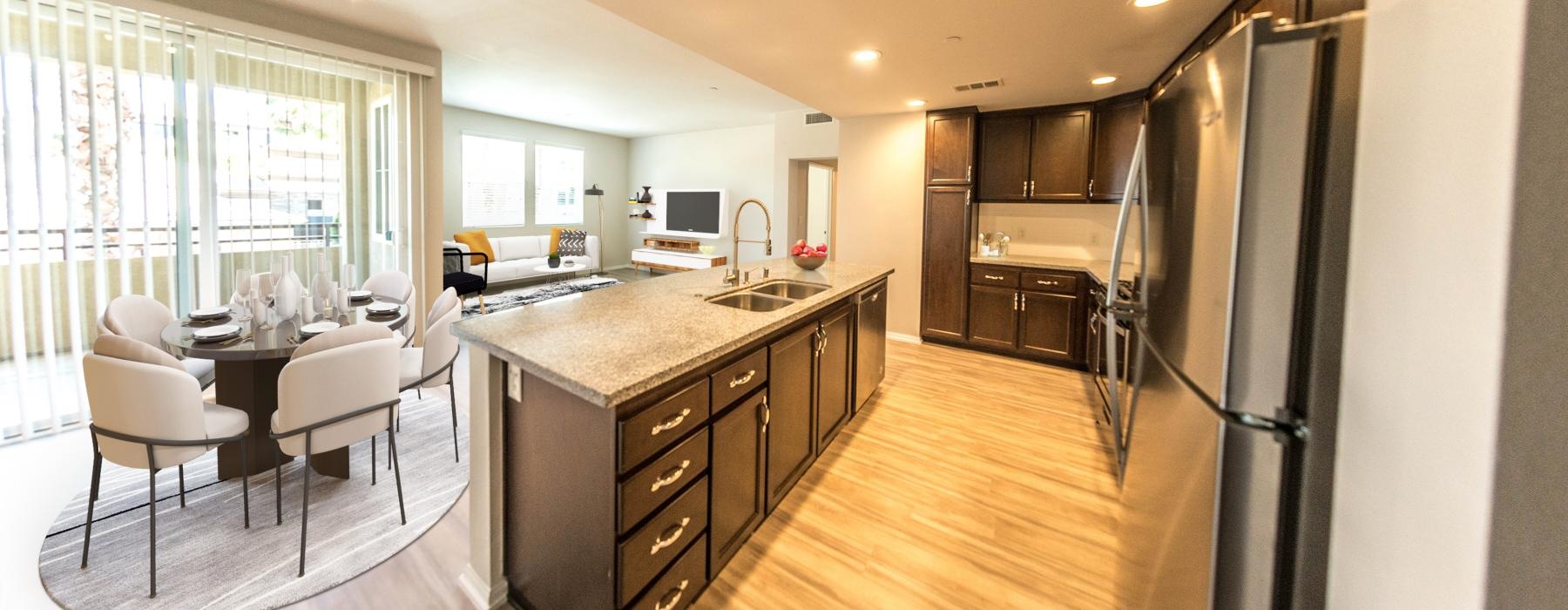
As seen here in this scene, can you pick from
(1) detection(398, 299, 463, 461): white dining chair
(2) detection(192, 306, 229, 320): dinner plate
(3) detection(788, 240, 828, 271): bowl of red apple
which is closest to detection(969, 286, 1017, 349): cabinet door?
(3) detection(788, 240, 828, 271): bowl of red apple

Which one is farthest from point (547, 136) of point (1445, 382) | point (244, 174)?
point (1445, 382)

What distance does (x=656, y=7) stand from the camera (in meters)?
2.76

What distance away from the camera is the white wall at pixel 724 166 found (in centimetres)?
901

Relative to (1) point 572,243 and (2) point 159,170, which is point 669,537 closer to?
(2) point 159,170

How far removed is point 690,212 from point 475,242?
3.35 m

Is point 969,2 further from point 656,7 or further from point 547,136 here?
point 547,136

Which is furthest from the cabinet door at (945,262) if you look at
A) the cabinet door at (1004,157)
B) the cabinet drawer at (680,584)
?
the cabinet drawer at (680,584)

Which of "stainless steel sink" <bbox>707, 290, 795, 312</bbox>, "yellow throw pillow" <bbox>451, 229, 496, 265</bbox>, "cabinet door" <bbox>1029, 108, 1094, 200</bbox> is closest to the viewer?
"stainless steel sink" <bbox>707, 290, 795, 312</bbox>

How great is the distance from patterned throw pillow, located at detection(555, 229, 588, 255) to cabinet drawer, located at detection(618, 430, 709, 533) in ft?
26.5

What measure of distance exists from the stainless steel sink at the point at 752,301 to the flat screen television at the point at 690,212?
21.3ft

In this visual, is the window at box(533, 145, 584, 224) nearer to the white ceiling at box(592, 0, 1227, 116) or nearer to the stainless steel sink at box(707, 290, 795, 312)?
A: the white ceiling at box(592, 0, 1227, 116)

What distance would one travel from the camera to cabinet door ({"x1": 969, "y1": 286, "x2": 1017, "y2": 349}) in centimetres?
487

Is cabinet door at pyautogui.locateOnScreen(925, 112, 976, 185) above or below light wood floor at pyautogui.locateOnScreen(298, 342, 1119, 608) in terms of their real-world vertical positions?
above

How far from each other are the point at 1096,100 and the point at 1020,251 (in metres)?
1.42
